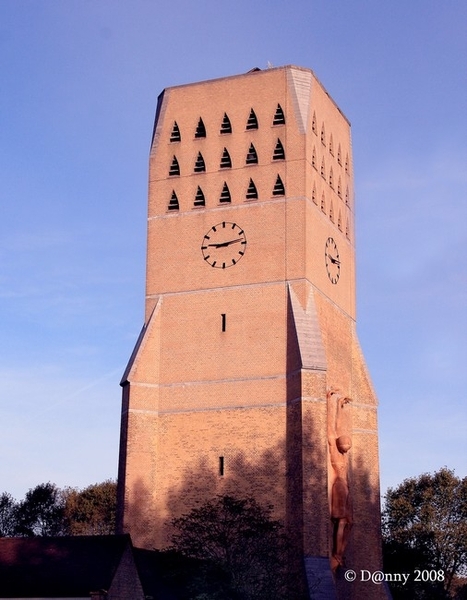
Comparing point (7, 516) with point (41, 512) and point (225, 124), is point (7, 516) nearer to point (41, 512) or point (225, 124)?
point (41, 512)

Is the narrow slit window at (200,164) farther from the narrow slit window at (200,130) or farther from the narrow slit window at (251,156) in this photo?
the narrow slit window at (251,156)

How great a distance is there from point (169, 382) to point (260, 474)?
16.6 ft

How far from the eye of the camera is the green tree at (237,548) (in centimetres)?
3266

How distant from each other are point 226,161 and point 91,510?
1137 inches

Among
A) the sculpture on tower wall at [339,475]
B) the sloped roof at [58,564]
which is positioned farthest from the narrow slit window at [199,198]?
the sloped roof at [58,564]

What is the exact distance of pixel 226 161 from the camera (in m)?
42.8

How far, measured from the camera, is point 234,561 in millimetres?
33469

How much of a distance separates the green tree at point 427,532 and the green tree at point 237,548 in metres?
19.9

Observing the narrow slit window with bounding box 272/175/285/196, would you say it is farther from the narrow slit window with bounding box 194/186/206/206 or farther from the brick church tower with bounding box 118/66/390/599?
the narrow slit window with bounding box 194/186/206/206

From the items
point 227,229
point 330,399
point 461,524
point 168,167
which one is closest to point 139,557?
point 330,399

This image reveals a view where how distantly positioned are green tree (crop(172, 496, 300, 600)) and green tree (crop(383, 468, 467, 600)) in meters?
19.9

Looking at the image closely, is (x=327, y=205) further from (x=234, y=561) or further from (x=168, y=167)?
(x=234, y=561)

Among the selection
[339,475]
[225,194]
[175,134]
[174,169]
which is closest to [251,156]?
[225,194]

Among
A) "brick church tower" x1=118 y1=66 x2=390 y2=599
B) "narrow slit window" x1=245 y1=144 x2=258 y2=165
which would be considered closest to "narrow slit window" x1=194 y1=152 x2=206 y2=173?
"brick church tower" x1=118 y1=66 x2=390 y2=599
